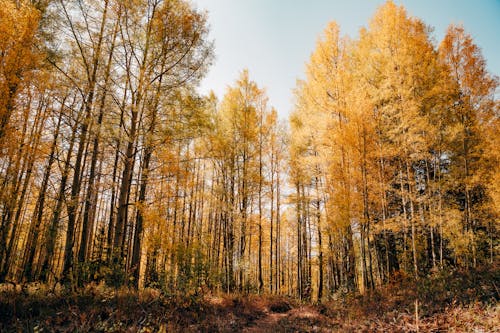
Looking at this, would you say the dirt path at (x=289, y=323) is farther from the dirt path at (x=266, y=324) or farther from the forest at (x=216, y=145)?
the forest at (x=216, y=145)

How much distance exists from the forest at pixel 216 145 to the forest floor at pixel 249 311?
0.09 meters

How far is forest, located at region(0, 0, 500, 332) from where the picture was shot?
22.3 ft

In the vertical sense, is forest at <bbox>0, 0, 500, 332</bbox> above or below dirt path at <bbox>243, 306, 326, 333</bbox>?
above

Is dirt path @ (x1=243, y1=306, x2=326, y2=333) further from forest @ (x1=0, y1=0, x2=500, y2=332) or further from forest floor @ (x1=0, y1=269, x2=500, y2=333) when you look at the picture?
forest @ (x1=0, y1=0, x2=500, y2=332)

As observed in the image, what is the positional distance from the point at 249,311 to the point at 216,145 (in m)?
7.11

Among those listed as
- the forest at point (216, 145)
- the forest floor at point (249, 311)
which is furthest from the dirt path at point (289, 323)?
the forest at point (216, 145)

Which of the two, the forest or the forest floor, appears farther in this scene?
the forest

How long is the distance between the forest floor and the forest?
0.09 m

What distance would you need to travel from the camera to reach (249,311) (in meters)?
8.64

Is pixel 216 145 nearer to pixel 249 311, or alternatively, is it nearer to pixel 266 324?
pixel 249 311

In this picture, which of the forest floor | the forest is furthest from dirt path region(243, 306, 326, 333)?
the forest

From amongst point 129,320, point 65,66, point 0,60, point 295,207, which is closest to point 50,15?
point 65,66

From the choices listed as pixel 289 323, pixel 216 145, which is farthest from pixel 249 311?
pixel 216 145

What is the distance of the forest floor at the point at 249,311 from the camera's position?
4699 millimetres
